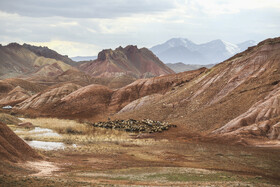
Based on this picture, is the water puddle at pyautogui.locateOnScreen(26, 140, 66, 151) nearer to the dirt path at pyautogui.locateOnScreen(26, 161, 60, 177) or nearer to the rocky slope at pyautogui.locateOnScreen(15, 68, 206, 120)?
the dirt path at pyautogui.locateOnScreen(26, 161, 60, 177)

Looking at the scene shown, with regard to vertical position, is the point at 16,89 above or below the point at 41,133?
above

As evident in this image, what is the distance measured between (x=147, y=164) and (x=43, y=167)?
7785 mm

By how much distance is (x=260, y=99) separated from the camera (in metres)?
44.5

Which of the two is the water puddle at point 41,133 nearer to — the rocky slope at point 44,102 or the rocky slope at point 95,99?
the rocky slope at point 95,99

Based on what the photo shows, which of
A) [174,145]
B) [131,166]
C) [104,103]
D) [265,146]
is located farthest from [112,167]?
[104,103]

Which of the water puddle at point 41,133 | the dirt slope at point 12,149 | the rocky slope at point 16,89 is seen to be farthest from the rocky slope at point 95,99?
the dirt slope at point 12,149

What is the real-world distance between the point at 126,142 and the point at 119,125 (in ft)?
41.2

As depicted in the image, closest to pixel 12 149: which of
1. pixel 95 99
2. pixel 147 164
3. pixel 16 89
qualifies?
pixel 147 164

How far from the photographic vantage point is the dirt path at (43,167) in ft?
68.0

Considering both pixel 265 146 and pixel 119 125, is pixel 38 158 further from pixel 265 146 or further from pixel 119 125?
pixel 119 125

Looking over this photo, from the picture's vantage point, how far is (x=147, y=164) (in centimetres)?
2622

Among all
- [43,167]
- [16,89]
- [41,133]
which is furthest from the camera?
[16,89]

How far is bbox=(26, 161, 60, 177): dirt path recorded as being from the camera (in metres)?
20.7

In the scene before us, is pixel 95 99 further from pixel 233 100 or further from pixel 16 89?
pixel 16 89
